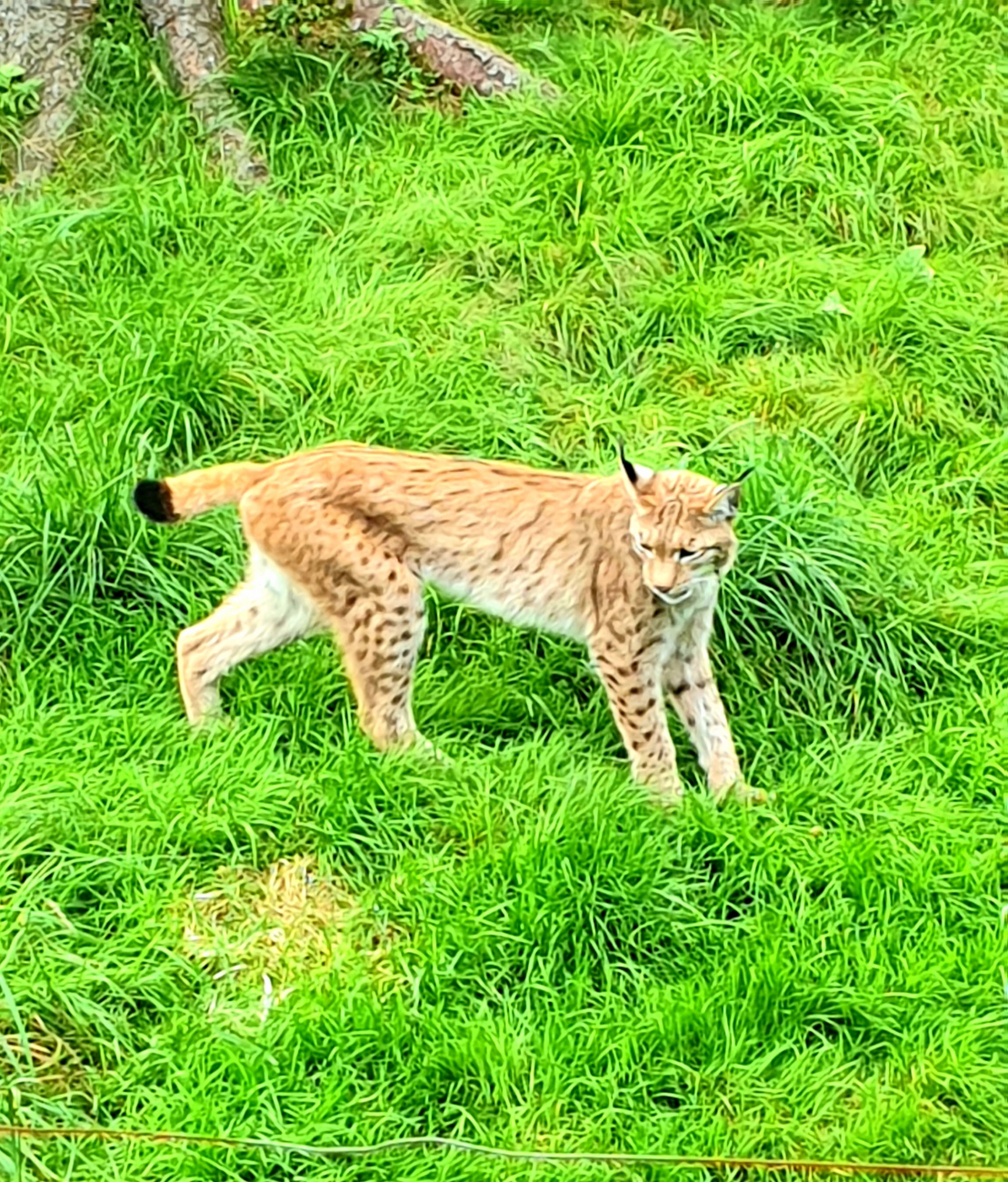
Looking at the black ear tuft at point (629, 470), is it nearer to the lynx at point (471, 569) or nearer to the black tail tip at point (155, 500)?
the lynx at point (471, 569)

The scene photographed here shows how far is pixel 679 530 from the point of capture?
5.24m

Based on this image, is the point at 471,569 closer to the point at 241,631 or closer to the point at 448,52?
the point at 241,631

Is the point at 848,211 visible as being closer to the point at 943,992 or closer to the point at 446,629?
the point at 446,629

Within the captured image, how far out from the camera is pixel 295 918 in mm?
4863

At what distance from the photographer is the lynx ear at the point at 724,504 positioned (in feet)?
17.1

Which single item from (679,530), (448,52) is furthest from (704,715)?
(448,52)

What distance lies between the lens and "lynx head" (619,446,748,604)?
524 cm

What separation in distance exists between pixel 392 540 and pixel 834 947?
1.67 meters

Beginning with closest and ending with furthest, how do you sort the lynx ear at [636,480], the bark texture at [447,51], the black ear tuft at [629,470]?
the black ear tuft at [629,470] < the lynx ear at [636,480] < the bark texture at [447,51]

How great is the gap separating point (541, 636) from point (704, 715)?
24.2 inches

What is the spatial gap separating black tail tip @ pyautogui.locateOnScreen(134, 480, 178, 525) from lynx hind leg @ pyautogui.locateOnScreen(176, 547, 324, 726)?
0.27 m

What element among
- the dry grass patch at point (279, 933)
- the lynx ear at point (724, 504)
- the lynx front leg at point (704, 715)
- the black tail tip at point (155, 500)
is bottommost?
the dry grass patch at point (279, 933)

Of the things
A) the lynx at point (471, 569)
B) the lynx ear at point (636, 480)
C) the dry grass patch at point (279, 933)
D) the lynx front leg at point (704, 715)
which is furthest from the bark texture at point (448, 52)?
the dry grass patch at point (279, 933)

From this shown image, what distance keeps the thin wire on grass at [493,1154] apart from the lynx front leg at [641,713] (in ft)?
4.40
